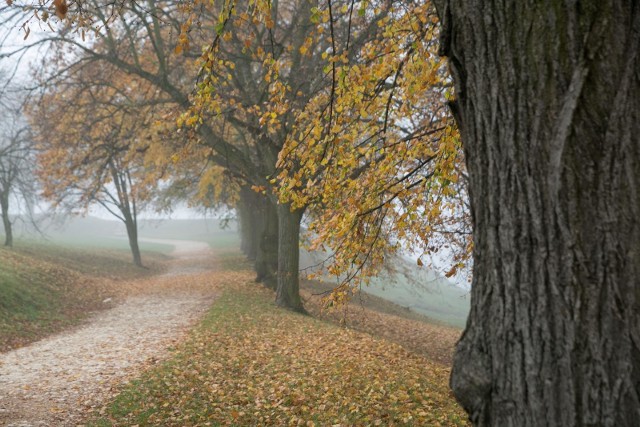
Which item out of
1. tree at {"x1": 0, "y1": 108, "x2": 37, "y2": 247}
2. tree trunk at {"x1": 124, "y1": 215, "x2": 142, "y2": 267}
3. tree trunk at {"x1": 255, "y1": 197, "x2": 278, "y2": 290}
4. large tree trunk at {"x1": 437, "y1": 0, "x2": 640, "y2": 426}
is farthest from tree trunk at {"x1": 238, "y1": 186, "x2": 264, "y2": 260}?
large tree trunk at {"x1": 437, "y1": 0, "x2": 640, "y2": 426}

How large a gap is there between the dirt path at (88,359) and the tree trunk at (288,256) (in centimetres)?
237

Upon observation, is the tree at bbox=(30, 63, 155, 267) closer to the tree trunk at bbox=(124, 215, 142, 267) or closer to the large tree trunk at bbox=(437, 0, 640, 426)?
the tree trunk at bbox=(124, 215, 142, 267)

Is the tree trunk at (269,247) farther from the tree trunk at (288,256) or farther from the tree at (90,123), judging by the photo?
the tree at (90,123)

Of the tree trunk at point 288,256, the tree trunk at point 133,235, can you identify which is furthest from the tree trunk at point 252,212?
the tree trunk at point 288,256

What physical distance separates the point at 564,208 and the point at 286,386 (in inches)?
219

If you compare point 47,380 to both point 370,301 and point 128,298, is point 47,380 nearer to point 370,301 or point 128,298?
point 128,298

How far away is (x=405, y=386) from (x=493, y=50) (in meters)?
5.49

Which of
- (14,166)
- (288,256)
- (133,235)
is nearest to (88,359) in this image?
(288,256)

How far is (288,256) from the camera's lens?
13.6m

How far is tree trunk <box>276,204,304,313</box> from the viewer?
529 inches

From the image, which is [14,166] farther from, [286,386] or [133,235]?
[286,386]

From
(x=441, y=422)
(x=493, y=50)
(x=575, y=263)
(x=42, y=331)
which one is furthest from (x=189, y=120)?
(x=42, y=331)

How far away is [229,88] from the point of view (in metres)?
14.1

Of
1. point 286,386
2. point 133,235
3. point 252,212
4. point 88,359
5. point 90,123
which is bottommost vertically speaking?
point 88,359
